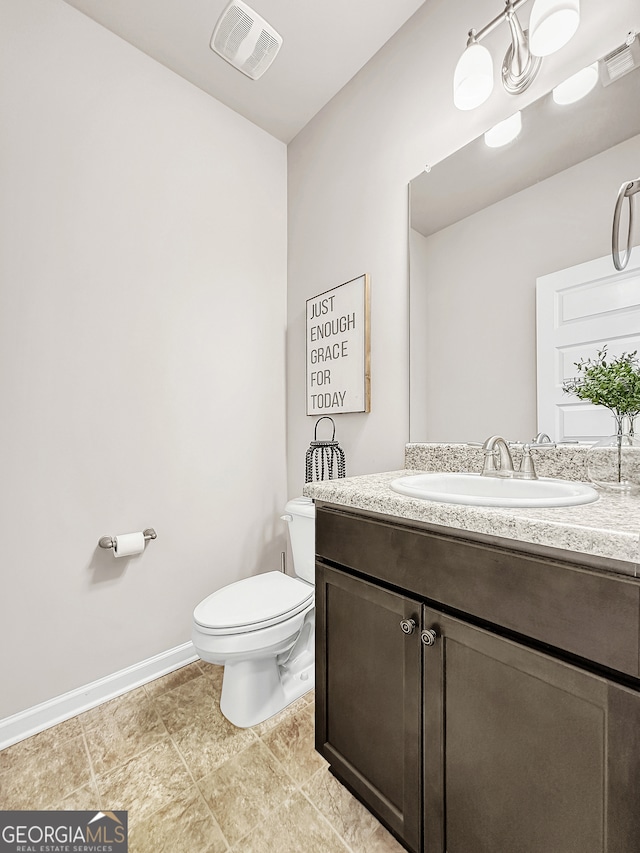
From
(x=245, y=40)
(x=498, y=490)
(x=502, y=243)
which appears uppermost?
(x=245, y=40)

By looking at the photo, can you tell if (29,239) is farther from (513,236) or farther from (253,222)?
(513,236)

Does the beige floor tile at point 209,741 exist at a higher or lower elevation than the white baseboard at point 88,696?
lower

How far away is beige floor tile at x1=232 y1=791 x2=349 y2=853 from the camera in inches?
39.5

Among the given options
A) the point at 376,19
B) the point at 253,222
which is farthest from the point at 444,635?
the point at 376,19

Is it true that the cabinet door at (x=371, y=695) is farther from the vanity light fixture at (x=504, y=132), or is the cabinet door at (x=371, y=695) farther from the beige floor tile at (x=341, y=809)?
the vanity light fixture at (x=504, y=132)

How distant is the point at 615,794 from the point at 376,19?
7.94ft

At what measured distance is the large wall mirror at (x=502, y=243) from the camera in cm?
110

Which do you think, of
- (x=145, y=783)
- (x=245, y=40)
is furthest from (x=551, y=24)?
(x=145, y=783)

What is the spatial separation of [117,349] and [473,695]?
65.4 inches

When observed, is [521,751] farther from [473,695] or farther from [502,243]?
[502,243]

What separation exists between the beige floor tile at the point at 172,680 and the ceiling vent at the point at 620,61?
2.56m

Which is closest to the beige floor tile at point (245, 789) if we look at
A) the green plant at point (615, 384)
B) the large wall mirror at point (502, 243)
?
the large wall mirror at point (502, 243)

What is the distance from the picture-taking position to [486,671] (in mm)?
748

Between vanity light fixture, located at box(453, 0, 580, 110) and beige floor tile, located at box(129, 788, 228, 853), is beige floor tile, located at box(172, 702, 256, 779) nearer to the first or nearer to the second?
beige floor tile, located at box(129, 788, 228, 853)
